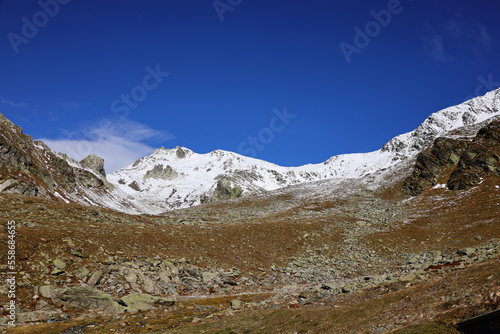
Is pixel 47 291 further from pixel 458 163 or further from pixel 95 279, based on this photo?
pixel 458 163

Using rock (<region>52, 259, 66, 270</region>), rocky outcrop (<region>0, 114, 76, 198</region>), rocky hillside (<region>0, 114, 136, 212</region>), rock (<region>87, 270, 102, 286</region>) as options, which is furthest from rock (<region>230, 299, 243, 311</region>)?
rocky outcrop (<region>0, 114, 76, 198</region>)

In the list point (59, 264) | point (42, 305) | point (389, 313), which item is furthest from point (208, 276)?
point (389, 313)

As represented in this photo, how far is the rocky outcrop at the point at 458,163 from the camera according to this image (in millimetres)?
92562

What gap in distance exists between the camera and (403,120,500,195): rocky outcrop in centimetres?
9256

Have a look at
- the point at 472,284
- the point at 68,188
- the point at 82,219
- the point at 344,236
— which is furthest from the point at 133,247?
the point at 68,188

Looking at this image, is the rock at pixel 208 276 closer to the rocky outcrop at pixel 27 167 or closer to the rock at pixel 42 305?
the rock at pixel 42 305

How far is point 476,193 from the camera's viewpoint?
274 feet

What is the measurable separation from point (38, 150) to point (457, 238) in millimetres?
154600

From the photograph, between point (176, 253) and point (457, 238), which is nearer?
point (176, 253)

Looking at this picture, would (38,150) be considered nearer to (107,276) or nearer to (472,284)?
(107,276)

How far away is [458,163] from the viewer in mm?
103688

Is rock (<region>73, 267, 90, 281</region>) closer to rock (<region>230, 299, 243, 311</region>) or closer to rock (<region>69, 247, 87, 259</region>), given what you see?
rock (<region>69, 247, 87, 259</region>)

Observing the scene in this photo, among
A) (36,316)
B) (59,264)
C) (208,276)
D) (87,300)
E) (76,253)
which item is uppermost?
(76,253)

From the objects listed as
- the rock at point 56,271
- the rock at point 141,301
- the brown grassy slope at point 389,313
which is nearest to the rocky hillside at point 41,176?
the rock at point 56,271
